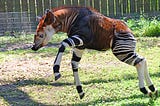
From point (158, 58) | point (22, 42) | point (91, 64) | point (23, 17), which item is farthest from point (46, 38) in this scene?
point (23, 17)

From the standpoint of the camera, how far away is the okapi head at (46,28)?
194 inches

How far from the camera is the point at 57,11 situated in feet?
16.8

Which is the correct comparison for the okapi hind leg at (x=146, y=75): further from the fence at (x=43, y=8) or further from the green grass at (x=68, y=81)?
the fence at (x=43, y=8)

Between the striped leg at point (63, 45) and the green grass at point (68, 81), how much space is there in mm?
932

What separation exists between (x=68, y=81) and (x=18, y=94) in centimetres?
90

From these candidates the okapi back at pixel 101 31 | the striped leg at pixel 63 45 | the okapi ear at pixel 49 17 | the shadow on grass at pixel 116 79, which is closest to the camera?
the striped leg at pixel 63 45

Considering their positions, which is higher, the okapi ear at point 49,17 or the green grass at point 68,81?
the okapi ear at point 49,17

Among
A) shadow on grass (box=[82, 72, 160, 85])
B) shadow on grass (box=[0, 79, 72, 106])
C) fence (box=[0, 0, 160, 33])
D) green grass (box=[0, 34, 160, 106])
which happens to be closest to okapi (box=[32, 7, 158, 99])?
green grass (box=[0, 34, 160, 106])

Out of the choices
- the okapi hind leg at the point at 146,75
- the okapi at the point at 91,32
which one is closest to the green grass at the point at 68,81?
the okapi hind leg at the point at 146,75

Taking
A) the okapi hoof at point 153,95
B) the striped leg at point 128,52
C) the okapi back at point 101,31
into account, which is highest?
the okapi back at point 101,31

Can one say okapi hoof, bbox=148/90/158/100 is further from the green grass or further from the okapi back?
the okapi back

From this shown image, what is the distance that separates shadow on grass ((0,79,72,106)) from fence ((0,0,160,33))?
6096 millimetres

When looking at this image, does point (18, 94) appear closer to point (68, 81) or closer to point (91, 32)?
point (68, 81)

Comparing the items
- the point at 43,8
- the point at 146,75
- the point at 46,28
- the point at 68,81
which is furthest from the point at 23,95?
the point at 43,8
